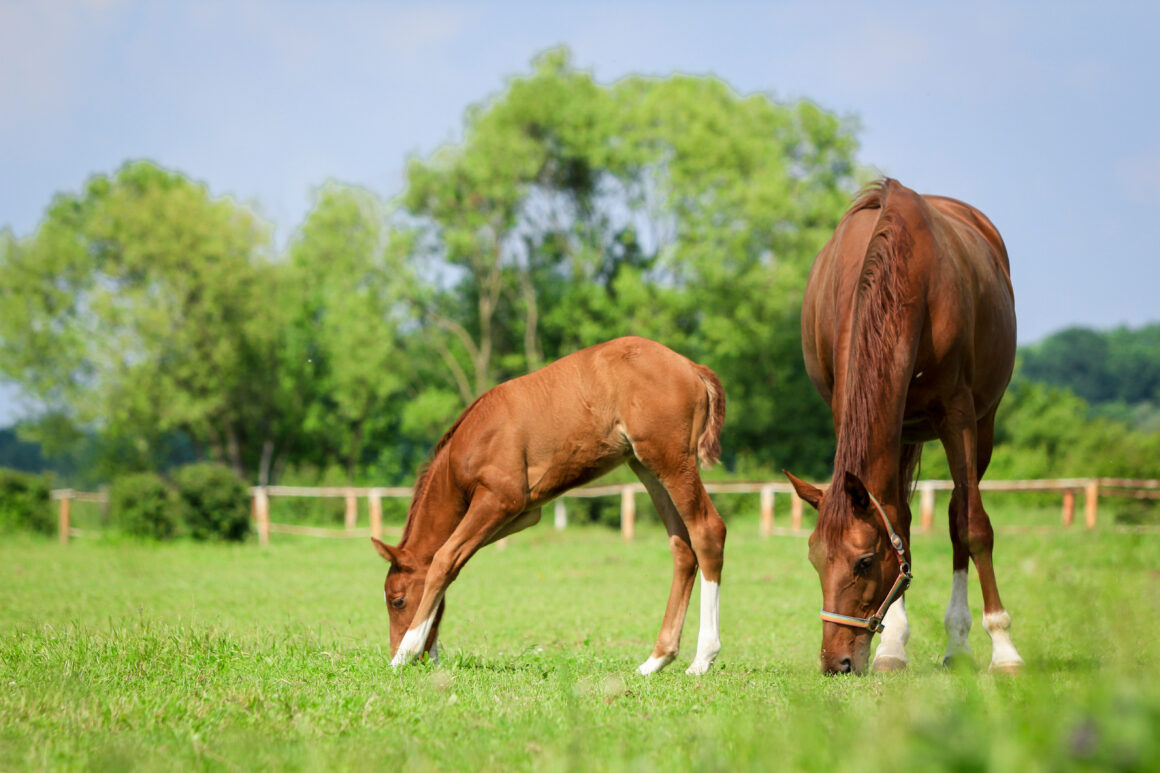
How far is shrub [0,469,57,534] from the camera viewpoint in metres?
23.2

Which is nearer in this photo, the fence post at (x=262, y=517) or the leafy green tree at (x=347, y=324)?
the fence post at (x=262, y=517)

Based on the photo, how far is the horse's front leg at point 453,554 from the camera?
5.73 metres

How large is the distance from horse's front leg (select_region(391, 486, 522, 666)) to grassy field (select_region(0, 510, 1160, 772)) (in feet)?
0.90

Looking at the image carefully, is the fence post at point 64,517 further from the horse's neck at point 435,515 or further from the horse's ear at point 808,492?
the horse's ear at point 808,492

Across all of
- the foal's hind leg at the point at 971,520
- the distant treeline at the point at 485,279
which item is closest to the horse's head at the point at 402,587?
the foal's hind leg at the point at 971,520

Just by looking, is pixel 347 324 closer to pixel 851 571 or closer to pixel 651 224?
pixel 651 224

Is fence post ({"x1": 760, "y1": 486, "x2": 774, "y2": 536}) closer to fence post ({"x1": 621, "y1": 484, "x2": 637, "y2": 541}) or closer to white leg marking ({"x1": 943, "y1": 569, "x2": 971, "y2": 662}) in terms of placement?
fence post ({"x1": 621, "y1": 484, "x2": 637, "y2": 541})

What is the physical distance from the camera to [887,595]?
472cm

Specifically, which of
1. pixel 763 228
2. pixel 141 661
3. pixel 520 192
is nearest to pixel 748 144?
pixel 763 228

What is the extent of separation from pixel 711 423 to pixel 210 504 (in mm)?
17570

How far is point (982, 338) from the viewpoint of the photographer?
229 inches

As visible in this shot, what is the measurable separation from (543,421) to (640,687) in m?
1.81

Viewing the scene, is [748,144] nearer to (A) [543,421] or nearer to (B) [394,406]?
(B) [394,406]

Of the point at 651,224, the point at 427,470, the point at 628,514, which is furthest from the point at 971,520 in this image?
the point at 651,224
